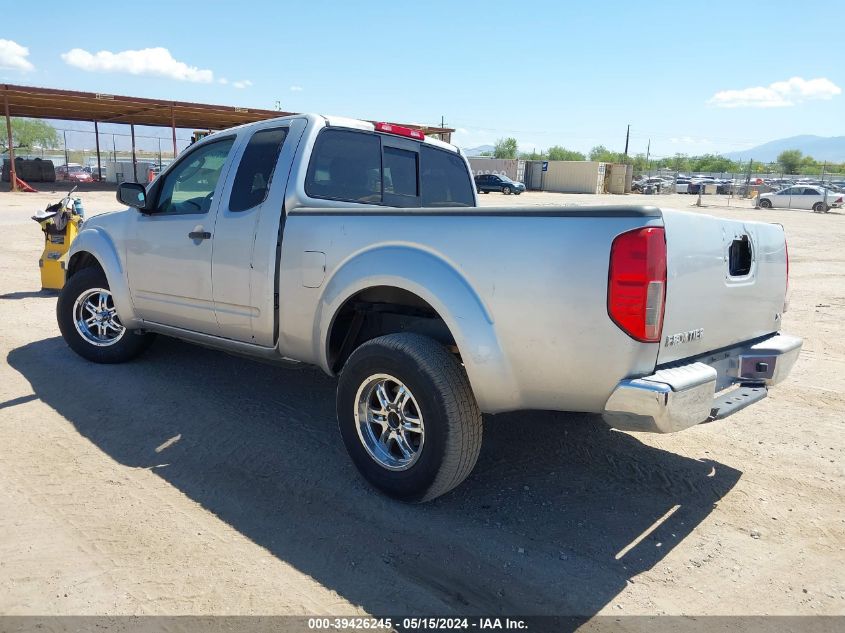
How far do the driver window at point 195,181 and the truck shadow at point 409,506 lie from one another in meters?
1.40

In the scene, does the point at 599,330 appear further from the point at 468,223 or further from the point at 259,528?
the point at 259,528

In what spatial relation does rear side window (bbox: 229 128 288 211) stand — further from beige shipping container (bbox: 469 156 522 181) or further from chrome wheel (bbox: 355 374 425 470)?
beige shipping container (bbox: 469 156 522 181)

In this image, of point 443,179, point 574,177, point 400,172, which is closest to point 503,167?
point 574,177

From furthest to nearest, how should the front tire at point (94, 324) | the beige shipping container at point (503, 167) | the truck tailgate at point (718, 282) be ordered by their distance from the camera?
the beige shipping container at point (503, 167) → the front tire at point (94, 324) → the truck tailgate at point (718, 282)

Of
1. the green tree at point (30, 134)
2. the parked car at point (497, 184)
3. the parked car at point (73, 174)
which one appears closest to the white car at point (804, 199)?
the parked car at point (497, 184)

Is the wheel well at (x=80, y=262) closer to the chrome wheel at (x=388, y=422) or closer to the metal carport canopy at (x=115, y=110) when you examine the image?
the chrome wheel at (x=388, y=422)

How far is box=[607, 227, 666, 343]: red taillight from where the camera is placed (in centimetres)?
269

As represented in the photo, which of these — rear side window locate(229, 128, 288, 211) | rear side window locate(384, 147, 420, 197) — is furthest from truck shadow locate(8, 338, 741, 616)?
rear side window locate(384, 147, 420, 197)

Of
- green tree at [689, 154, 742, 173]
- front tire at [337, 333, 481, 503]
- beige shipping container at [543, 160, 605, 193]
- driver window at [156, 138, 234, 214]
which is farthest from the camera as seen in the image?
green tree at [689, 154, 742, 173]

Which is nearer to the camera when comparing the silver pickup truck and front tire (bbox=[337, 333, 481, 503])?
the silver pickup truck

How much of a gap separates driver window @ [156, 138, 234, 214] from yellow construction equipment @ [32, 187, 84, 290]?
4.46 meters

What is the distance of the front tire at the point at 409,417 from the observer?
3.16 metres

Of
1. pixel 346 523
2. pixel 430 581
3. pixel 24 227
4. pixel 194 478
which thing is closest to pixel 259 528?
pixel 346 523

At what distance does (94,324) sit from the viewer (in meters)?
5.62
